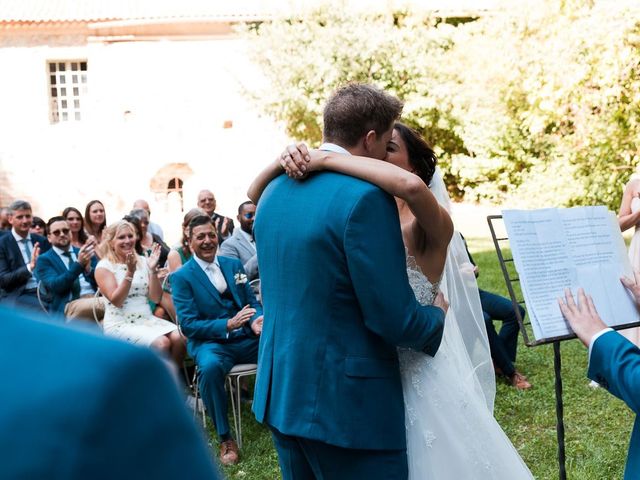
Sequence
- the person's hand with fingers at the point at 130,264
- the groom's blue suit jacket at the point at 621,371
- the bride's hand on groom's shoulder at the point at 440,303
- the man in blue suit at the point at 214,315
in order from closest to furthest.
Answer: the groom's blue suit jacket at the point at 621,371 < the bride's hand on groom's shoulder at the point at 440,303 < the man in blue suit at the point at 214,315 < the person's hand with fingers at the point at 130,264

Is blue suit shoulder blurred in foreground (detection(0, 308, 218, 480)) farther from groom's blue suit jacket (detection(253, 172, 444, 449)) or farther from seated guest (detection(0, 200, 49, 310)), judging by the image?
seated guest (detection(0, 200, 49, 310))

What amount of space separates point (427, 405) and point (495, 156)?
2172 centimetres

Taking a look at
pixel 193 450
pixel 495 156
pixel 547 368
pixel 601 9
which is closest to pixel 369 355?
pixel 193 450

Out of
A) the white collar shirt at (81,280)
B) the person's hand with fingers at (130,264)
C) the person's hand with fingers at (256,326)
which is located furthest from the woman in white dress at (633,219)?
the white collar shirt at (81,280)

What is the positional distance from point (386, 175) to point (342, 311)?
445 millimetres

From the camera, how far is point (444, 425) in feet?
8.75

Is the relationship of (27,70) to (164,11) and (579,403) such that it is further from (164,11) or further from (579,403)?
(579,403)

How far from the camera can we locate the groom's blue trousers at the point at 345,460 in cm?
240

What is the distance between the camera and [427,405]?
2637 mm

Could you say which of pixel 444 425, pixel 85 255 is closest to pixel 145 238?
pixel 85 255

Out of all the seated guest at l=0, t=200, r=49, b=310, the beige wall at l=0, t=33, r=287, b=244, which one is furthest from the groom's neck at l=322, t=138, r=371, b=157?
the beige wall at l=0, t=33, r=287, b=244

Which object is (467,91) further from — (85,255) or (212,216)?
(85,255)

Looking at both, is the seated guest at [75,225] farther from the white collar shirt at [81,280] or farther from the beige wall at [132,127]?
the beige wall at [132,127]

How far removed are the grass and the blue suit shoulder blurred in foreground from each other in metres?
4.54
